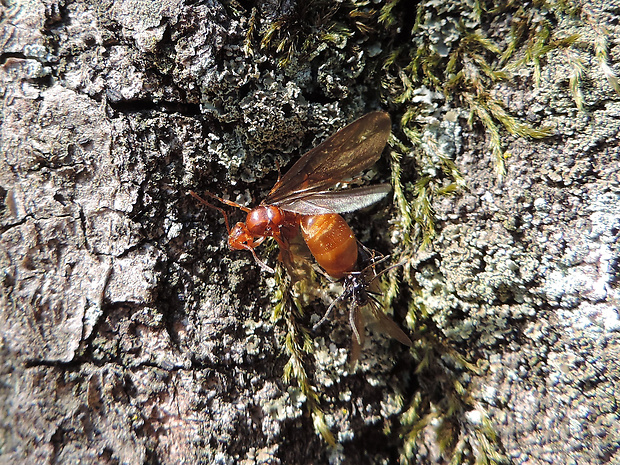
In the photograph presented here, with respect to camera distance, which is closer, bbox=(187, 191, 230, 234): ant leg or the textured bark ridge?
the textured bark ridge

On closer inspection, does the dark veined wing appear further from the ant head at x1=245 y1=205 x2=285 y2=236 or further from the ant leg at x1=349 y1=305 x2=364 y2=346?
the ant leg at x1=349 y1=305 x2=364 y2=346

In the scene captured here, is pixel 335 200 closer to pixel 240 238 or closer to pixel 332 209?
pixel 332 209

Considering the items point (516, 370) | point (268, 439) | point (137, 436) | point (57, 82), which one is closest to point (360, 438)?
point (268, 439)

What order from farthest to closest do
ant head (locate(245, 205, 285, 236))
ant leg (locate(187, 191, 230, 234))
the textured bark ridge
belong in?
ant head (locate(245, 205, 285, 236)) < ant leg (locate(187, 191, 230, 234)) < the textured bark ridge

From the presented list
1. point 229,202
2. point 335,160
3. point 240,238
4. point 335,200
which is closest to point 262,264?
point 240,238

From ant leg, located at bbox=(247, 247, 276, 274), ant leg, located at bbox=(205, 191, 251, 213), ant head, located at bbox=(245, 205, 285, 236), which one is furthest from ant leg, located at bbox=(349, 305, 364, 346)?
ant leg, located at bbox=(205, 191, 251, 213)
